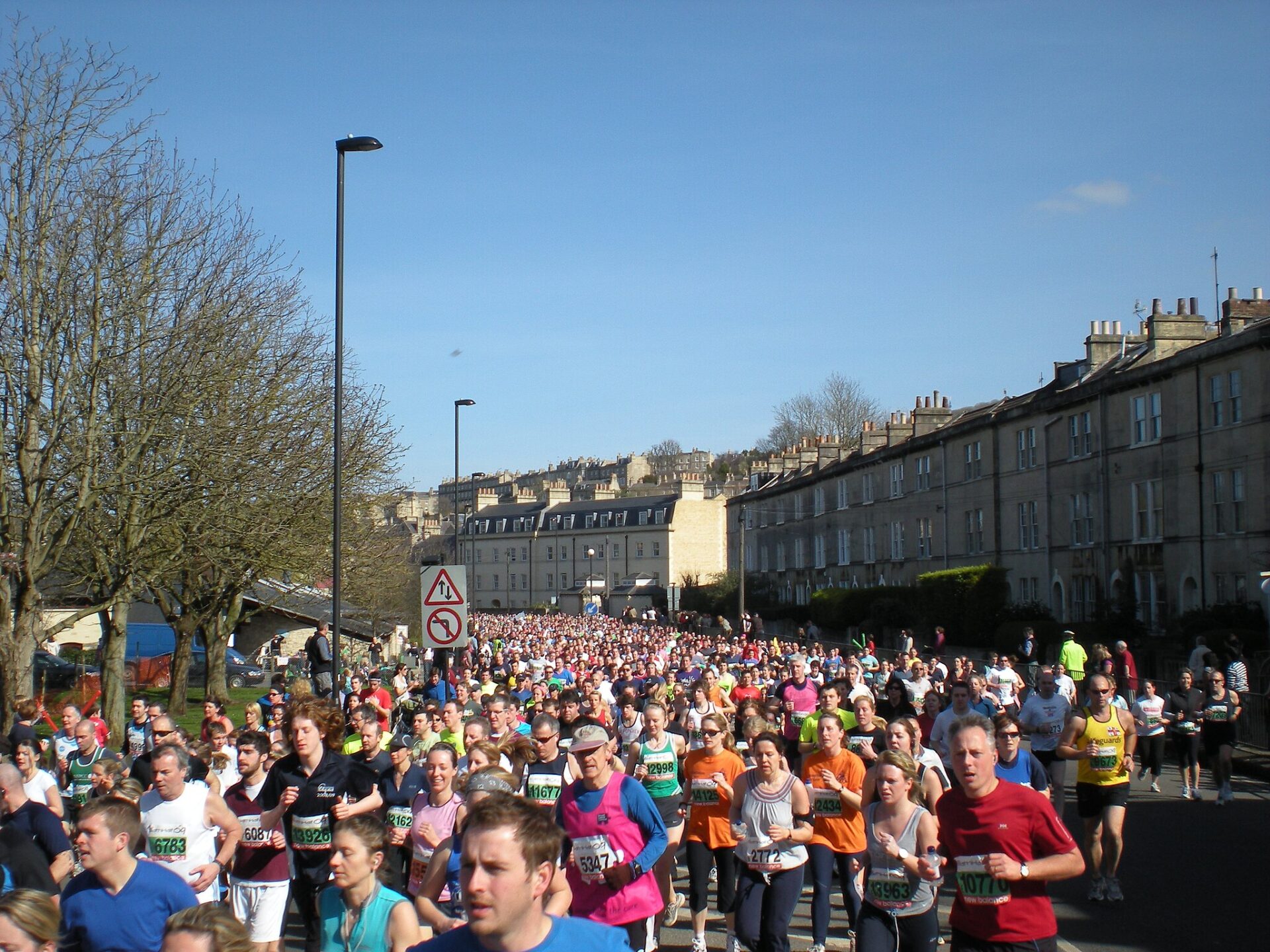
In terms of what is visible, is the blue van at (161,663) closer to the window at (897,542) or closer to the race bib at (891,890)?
the window at (897,542)

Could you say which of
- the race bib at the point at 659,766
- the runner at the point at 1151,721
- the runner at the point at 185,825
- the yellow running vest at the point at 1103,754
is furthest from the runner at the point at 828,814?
the runner at the point at 1151,721

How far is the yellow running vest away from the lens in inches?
413

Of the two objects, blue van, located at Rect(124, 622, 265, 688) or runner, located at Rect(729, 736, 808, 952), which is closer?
runner, located at Rect(729, 736, 808, 952)

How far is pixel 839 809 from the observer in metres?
8.84

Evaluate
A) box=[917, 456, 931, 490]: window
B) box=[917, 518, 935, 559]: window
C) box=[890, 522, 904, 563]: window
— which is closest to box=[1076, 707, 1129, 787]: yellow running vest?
box=[917, 518, 935, 559]: window

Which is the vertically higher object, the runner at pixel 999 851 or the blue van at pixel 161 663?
the runner at pixel 999 851

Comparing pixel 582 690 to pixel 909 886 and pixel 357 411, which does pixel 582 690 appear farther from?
pixel 357 411

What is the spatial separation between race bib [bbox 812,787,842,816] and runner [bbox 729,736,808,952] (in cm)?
61

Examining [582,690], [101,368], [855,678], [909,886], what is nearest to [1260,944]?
[909,886]

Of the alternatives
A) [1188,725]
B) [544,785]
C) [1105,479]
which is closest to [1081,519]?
[1105,479]

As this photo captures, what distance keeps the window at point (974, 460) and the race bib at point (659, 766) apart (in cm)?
4234

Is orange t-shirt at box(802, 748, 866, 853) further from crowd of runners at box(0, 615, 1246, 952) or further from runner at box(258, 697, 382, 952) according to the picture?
runner at box(258, 697, 382, 952)

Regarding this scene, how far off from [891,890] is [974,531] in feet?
149

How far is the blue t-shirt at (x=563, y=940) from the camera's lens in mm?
3242
